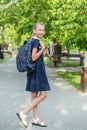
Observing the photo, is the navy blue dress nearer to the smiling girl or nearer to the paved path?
the smiling girl

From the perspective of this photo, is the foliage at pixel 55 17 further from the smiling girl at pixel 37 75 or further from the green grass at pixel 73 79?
the smiling girl at pixel 37 75

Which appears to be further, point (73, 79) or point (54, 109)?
point (73, 79)

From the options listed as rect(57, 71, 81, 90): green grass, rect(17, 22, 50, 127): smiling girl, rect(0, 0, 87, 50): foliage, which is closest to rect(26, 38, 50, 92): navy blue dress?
rect(17, 22, 50, 127): smiling girl

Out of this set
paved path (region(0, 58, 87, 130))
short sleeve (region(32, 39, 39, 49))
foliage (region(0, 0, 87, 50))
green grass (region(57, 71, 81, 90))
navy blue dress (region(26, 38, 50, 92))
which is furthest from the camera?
foliage (region(0, 0, 87, 50))

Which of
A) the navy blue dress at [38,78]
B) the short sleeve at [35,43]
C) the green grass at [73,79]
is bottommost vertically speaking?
the green grass at [73,79]

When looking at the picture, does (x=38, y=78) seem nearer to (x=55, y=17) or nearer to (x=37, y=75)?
(x=37, y=75)

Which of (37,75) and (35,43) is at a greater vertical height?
(35,43)

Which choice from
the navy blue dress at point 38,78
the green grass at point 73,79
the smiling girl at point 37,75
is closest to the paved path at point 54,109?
the smiling girl at point 37,75

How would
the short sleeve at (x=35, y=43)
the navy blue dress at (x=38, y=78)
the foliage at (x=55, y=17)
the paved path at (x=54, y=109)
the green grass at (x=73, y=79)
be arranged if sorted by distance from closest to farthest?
the short sleeve at (x=35, y=43)
the navy blue dress at (x=38, y=78)
the paved path at (x=54, y=109)
the green grass at (x=73, y=79)
the foliage at (x=55, y=17)

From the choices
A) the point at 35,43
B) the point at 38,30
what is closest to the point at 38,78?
the point at 35,43

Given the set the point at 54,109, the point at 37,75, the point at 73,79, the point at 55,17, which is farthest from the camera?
the point at 55,17

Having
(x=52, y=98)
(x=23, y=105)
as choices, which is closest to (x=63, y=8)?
(x=52, y=98)

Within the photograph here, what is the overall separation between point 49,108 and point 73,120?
1574mm

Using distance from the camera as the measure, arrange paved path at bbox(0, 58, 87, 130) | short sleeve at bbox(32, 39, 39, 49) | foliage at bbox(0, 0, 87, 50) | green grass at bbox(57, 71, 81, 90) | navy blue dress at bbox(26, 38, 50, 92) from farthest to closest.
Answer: foliage at bbox(0, 0, 87, 50) → green grass at bbox(57, 71, 81, 90) → paved path at bbox(0, 58, 87, 130) → navy blue dress at bbox(26, 38, 50, 92) → short sleeve at bbox(32, 39, 39, 49)
